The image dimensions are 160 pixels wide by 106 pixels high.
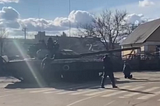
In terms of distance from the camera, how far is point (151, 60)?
39531 mm

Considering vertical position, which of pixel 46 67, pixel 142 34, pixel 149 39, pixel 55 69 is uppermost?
pixel 142 34

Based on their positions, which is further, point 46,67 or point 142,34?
point 142,34

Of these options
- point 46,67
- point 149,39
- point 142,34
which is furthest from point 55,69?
point 142,34

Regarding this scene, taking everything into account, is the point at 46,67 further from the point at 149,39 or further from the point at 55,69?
the point at 149,39

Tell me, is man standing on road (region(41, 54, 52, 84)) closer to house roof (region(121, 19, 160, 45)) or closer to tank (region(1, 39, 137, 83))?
tank (region(1, 39, 137, 83))

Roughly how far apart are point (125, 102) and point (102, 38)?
159 ft

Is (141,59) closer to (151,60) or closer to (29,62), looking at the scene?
(151,60)

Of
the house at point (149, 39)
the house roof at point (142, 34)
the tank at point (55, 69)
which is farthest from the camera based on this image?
the house roof at point (142, 34)

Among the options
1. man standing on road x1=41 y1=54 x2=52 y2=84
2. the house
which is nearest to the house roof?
the house

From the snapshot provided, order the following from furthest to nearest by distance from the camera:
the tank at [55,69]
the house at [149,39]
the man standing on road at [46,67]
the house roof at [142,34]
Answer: the house roof at [142,34], the house at [149,39], the tank at [55,69], the man standing on road at [46,67]

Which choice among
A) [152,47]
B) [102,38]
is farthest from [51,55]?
[102,38]

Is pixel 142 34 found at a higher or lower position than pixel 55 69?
higher

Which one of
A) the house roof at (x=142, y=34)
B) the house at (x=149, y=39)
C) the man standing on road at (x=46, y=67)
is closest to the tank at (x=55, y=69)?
the man standing on road at (x=46, y=67)

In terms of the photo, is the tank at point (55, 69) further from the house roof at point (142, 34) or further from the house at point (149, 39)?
the house roof at point (142, 34)
